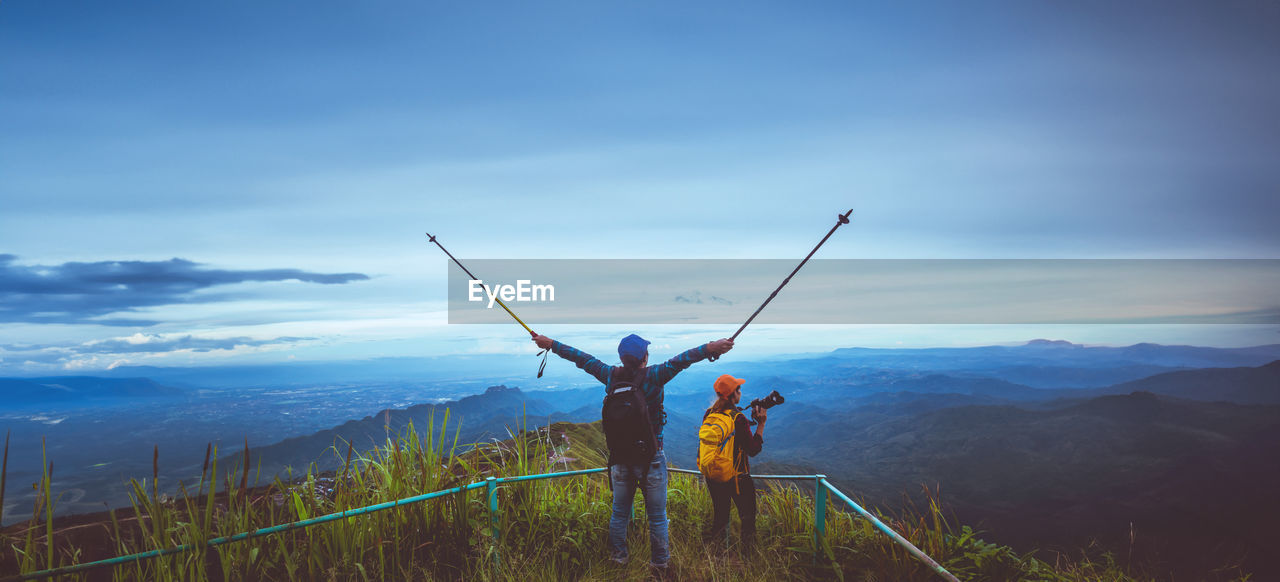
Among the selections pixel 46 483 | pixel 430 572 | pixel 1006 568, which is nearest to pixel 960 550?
pixel 1006 568

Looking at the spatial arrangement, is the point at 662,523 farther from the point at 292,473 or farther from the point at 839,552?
the point at 292,473

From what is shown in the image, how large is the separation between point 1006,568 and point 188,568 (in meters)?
6.62

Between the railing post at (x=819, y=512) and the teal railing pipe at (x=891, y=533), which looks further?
the railing post at (x=819, y=512)

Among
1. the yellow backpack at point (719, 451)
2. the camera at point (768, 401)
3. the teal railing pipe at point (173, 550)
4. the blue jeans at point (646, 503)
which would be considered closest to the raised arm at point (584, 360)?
the blue jeans at point (646, 503)

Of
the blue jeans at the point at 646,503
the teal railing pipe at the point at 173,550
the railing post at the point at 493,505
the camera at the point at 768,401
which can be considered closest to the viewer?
the teal railing pipe at the point at 173,550

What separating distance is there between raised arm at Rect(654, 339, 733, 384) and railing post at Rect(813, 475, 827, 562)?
1.62 metres

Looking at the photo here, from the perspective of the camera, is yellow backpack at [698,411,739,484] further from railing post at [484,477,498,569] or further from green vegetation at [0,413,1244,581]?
railing post at [484,477,498,569]

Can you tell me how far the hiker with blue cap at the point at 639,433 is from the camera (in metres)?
5.27

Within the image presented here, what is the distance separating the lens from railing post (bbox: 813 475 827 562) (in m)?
5.56

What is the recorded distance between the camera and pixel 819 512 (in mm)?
5691

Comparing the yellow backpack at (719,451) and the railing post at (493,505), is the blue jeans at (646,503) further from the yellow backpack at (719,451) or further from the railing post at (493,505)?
the railing post at (493,505)

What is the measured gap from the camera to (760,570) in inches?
220

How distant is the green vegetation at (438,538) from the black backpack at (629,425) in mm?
1118

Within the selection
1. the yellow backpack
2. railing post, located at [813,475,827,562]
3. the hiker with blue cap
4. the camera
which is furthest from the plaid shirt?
railing post, located at [813,475,827,562]
